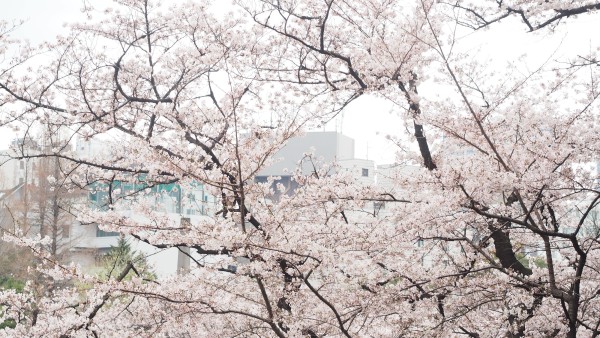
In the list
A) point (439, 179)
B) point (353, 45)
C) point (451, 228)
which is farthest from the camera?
point (353, 45)

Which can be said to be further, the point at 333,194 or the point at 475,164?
the point at 333,194

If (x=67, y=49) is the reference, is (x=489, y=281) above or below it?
below

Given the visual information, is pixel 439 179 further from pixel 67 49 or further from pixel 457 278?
pixel 67 49

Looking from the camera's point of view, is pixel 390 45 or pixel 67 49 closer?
pixel 390 45

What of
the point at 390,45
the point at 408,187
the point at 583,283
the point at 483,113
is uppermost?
the point at 390,45

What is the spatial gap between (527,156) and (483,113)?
0.42 m

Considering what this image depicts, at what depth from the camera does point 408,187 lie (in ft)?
13.0

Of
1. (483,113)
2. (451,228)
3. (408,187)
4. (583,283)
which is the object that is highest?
(483,113)

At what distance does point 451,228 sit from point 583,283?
160cm

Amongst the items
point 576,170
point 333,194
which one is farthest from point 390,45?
point 576,170

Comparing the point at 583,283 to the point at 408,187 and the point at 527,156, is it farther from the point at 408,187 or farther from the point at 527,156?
the point at 408,187

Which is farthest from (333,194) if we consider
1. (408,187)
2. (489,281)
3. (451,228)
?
(489,281)

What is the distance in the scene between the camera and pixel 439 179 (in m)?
3.39

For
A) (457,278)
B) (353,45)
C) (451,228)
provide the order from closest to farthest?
(451,228) < (457,278) < (353,45)
